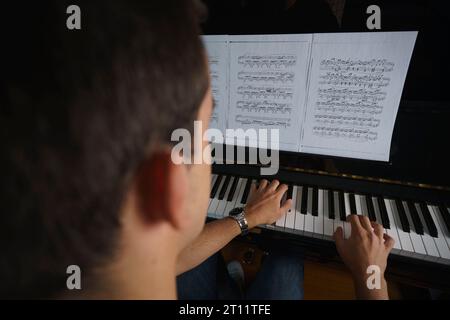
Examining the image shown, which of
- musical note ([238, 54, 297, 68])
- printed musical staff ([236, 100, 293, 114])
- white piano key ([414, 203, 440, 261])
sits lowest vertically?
white piano key ([414, 203, 440, 261])

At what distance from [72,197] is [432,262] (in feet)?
3.93

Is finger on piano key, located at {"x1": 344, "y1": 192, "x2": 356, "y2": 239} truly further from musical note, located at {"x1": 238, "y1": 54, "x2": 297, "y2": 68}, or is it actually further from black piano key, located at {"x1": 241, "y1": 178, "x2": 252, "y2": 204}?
musical note, located at {"x1": 238, "y1": 54, "x2": 297, "y2": 68}

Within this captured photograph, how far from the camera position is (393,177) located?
108 centimetres

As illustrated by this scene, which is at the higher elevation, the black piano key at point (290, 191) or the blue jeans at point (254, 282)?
the black piano key at point (290, 191)

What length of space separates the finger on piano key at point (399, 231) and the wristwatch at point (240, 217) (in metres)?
0.62

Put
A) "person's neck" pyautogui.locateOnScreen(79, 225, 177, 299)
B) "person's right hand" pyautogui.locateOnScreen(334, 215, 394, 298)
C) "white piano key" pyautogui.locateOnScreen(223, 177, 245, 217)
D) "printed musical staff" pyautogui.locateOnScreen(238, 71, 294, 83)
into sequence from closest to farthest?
"person's neck" pyautogui.locateOnScreen(79, 225, 177, 299)
"person's right hand" pyautogui.locateOnScreen(334, 215, 394, 298)
"printed musical staff" pyautogui.locateOnScreen(238, 71, 294, 83)
"white piano key" pyautogui.locateOnScreen(223, 177, 245, 217)

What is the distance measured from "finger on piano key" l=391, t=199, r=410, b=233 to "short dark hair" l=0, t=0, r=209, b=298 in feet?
3.46

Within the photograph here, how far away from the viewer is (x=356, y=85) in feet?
3.15

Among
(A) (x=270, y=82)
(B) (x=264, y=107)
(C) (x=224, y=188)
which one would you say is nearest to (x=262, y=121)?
(B) (x=264, y=107)

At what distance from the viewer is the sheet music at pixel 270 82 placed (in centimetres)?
102

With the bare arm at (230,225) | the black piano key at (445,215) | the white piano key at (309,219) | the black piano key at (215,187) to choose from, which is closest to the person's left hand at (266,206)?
the bare arm at (230,225)

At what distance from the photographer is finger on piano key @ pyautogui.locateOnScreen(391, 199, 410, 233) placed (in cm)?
97

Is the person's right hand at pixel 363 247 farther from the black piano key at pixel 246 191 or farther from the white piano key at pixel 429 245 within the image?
the black piano key at pixel 246 191

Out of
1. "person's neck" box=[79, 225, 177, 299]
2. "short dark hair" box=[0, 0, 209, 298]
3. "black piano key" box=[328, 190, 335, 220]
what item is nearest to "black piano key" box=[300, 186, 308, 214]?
"black piano key" box=[328, 190, 335, 220]
